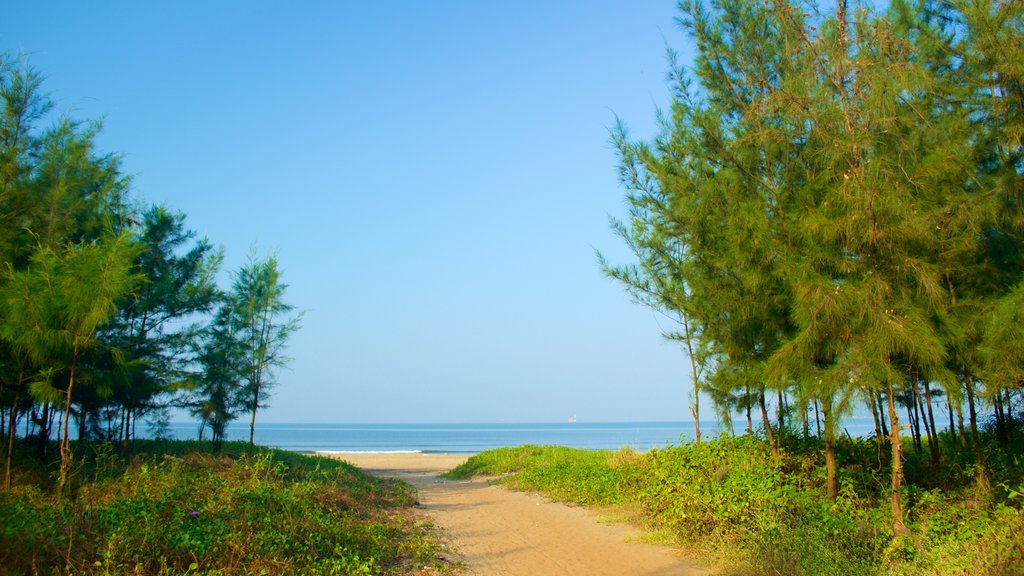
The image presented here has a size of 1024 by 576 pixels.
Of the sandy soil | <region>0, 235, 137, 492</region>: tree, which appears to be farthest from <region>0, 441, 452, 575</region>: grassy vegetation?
<region>0, 235, 137, 492</region>: tree

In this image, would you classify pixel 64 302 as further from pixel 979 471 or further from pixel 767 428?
pixel 979 471

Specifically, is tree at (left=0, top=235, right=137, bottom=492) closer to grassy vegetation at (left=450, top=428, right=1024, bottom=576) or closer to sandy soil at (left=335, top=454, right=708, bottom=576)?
sandy soil at (left=335, top=454, right=708, bottom=576)

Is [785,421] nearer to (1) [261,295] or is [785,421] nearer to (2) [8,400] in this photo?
(2) [8,400]

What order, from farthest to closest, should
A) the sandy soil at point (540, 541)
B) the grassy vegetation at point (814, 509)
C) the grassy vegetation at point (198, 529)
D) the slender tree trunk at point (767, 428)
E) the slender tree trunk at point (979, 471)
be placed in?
the slender tree trunk at point (767, 428) < the slender tree trunk at point (979, 471) < the sandy soil at point (540, 541) < the grassy vegetation at point (814, 509) < the grassy vegetation at point (198, 529)

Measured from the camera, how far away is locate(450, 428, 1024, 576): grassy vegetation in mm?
6062

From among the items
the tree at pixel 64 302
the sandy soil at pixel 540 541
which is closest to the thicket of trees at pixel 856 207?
the sandy soil at pixel 540 541

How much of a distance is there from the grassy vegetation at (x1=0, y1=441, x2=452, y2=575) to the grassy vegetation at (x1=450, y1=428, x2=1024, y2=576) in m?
3.51

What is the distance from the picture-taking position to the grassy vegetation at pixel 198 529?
5.16 meters

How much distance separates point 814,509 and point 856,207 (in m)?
3.82

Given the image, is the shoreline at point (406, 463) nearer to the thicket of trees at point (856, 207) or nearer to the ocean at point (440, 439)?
the ocean at point (440, 439)

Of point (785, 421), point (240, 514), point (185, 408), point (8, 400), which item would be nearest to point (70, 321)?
point (8, 400)

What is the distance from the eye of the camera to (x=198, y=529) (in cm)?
607

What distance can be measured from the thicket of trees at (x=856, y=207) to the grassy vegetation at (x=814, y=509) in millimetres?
450

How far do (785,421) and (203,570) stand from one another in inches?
382
